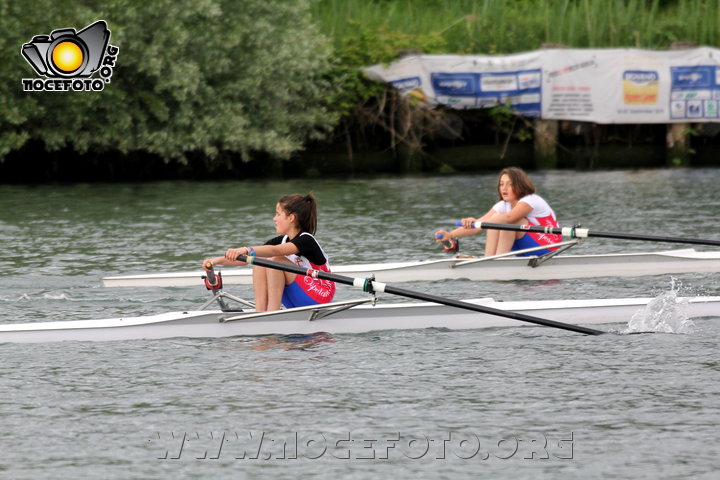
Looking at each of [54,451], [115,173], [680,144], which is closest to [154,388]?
[54,451]

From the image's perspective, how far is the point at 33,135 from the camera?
953 inches

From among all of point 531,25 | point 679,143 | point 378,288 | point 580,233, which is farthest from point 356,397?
point 531,25

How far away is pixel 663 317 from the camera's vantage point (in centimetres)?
1004

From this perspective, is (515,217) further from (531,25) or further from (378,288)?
(531,25)

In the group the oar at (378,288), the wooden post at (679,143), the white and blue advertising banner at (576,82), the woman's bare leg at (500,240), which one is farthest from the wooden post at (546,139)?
the oar at (378,288)

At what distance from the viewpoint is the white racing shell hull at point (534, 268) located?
12.9 meters

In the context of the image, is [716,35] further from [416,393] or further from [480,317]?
[416,393]

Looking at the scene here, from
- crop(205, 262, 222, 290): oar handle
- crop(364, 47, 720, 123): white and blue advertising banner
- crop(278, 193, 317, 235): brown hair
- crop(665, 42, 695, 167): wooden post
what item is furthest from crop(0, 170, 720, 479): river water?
crop(665, 42, 695, 167): wooden post

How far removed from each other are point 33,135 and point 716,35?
619 inches

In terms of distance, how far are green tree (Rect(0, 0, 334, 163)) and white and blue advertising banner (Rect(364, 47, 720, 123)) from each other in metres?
2.53

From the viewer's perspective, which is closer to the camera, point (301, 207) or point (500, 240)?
point (301, 207)

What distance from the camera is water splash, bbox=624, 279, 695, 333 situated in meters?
→ 9.98

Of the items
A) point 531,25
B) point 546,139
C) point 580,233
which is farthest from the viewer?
point 531,25

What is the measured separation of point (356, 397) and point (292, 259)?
2024 millimetres
